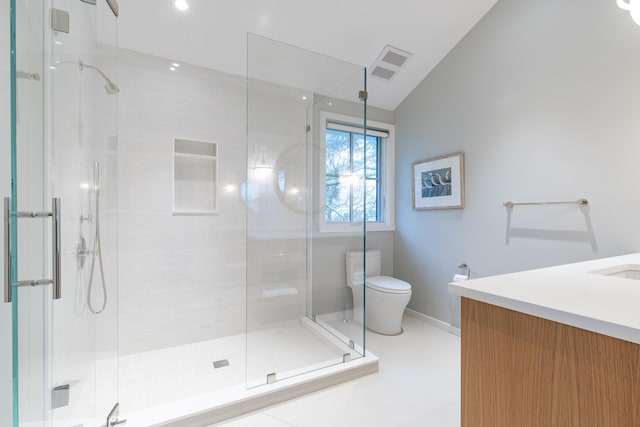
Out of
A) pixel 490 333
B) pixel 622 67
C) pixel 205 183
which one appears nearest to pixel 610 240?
pixel 622 67

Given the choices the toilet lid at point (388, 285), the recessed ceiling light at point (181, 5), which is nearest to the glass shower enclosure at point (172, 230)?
the toilet lid at point (388, 285)

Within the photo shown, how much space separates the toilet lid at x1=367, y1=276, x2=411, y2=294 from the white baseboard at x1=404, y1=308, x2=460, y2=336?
505 millimetres

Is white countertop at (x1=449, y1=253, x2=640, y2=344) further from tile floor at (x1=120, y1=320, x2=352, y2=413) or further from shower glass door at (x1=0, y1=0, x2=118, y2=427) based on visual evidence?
tile floor at (x1=120, y1=320, x2=352, y2=413)

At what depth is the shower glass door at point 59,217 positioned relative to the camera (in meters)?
0.91

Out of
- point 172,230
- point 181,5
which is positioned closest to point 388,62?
point 181,5

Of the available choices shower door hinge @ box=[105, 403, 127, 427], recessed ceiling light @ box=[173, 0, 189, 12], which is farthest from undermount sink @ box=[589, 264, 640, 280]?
recessed ceiling light @ box=[173, 0, 189, 12]

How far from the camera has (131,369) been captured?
1969 mm

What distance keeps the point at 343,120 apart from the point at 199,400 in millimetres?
2317

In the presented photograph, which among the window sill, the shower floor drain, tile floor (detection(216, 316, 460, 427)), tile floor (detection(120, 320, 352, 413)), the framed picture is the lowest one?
tile floor (detection(216, 316, 460, 427))

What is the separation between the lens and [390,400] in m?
1.71

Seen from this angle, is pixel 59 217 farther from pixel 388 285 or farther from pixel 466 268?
pixel 466 268

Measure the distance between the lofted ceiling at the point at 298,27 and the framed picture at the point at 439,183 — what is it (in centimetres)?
99

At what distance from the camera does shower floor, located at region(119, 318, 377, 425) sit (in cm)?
162

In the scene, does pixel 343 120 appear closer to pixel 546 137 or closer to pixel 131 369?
pixel 546 137
